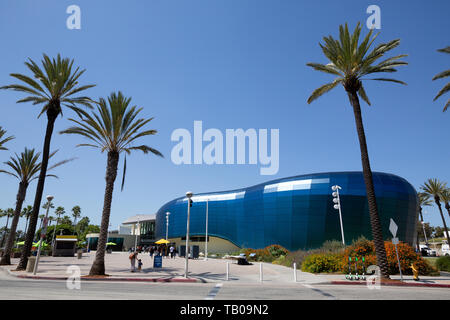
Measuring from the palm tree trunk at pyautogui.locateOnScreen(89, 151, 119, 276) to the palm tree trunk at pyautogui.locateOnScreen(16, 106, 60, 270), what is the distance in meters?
7.99

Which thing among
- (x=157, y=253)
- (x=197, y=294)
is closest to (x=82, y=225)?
(x=157, y=253)

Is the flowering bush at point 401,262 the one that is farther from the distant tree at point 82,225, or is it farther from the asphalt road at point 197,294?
the distant tree at point 82,225

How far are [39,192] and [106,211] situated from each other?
8.73m

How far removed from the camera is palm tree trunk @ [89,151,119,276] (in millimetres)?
17531

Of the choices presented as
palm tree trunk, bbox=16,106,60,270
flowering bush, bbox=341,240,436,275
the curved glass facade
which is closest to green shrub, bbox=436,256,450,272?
flowering bush, bbox=341,240,436,275

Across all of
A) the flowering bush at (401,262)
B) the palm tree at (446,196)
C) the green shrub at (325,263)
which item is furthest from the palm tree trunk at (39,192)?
the palm tree at (446,196)

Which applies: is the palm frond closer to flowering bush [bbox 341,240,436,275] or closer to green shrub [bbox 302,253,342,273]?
flowering bush [bbox 341,240,436,275]

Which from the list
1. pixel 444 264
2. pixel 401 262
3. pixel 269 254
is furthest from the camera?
pixel 269 254

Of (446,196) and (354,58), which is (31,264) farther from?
(446,196)

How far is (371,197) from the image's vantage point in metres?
17.9

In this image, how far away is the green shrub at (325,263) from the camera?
20.5m

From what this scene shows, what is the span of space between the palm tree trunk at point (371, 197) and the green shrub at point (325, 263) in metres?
3.94
